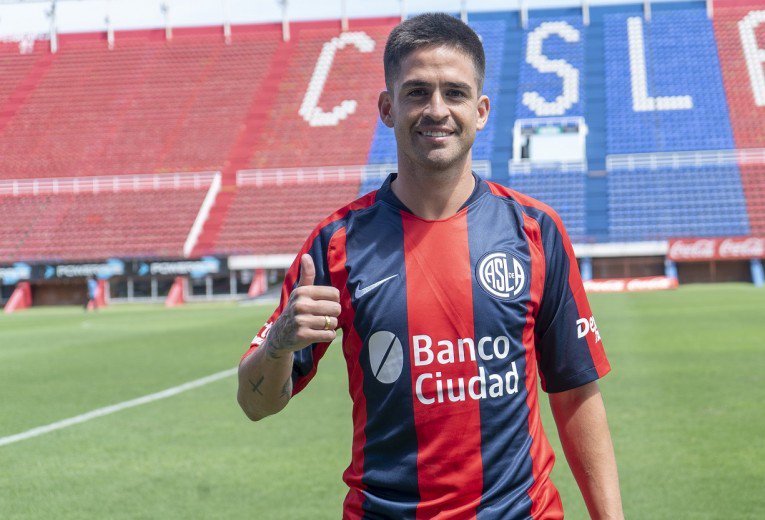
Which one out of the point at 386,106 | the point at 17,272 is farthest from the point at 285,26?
the point at 386,106

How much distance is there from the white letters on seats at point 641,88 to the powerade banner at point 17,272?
23535 millimetres

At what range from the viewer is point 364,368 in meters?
2.58

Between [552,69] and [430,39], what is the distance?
136 ft

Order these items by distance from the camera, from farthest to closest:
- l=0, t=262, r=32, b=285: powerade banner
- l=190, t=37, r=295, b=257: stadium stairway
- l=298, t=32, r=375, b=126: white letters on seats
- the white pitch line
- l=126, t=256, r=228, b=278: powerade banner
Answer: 1. l=298, t=32, r=375, b=126: white letters on seats
2. l=190, t=37, r=295, b=257: stadium stairway
3. l=0, t=262, r=32, b=285: powerade banner
4. l=126, t=256, r=228, b=278: powerade banner
5. the white pitch line

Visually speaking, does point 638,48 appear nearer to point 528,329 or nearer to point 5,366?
point 5,366

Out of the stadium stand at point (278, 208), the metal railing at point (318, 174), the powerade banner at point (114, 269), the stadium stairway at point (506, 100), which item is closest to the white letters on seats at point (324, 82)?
the metal railing at point (318, 174)

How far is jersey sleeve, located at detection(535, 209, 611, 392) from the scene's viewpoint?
268 cm

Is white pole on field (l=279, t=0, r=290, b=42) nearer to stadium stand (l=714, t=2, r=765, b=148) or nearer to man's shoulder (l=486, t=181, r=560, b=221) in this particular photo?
stadium stand (l=714, t=2, r=765, b=148)

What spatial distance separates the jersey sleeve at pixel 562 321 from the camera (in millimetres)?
2684

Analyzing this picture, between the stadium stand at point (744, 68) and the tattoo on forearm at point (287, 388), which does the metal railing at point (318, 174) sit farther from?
the tattoo on forearm at point (287, 388)

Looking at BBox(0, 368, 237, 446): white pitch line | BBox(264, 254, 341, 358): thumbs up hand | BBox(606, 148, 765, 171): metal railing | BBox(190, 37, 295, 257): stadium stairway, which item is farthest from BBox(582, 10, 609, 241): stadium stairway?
BBox(264, 254, 341, 358): thumbs up hand

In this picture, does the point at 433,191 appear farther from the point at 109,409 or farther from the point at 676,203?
the point at 676,203

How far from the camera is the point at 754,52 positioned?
41.8 meters

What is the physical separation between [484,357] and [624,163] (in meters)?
36.0
